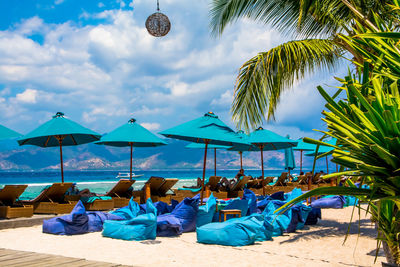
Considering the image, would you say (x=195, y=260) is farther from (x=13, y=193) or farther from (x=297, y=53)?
(x=13, y=193)

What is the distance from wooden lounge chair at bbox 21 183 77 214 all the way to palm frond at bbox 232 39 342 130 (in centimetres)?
366

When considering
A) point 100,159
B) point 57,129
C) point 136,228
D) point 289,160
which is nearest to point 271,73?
point 136,228

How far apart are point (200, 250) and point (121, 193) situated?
450 centimetres

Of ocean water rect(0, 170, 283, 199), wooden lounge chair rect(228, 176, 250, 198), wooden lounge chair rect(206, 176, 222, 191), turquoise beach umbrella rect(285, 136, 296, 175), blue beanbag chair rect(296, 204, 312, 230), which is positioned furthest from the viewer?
ocean water rect(0, 170, 283, 199)

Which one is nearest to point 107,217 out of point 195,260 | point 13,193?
point 13,193

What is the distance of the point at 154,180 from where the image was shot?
918 centimetres

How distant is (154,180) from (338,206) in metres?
4.97

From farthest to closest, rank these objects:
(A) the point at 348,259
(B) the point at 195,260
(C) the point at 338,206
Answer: (C) the point at 338,206
(A) the point at 348,259
(B) the point at 195,260

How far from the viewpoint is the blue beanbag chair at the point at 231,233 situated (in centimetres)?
529

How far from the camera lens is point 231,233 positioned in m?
5.30

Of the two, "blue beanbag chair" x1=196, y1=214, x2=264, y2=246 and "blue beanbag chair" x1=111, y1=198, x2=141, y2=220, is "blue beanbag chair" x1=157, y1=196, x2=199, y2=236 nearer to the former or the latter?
"blue beanbag chair" x1=111, y1=198, x2=141, y2=220

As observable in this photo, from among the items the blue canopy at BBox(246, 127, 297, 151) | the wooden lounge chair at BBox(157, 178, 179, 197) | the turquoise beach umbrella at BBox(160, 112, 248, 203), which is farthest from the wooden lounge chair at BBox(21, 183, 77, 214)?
the blue canopy at BBox(246, 127, 297, 151)

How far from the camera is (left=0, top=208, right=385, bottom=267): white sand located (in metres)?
4.34

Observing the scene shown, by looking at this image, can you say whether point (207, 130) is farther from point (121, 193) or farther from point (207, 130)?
point (121, 193)
